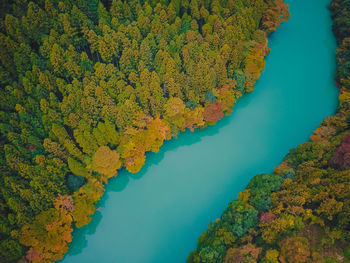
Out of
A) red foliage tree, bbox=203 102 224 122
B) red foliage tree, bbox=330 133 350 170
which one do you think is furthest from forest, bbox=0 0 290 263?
red foliage tree, bbox=330 133 350 170

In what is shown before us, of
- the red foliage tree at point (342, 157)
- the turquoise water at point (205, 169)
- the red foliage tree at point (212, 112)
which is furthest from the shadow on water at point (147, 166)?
the red foliage tree at point (342, 157)

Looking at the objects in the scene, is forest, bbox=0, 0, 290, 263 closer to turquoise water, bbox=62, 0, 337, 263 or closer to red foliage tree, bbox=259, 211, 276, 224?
turquoise water, bbox=62, 0, 337, 263

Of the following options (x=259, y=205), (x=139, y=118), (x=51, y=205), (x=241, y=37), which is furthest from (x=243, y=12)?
(x=51, y=205)

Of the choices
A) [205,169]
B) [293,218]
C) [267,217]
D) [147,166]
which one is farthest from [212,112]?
[293,218]

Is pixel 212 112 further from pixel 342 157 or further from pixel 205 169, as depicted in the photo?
pixel 342 157

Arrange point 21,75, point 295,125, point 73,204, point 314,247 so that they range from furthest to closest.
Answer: point 295,125, point 21,75, point 73,204, point 314,247

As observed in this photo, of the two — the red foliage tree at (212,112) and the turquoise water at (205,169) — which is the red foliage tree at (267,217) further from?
the red foliage tree at (212,112)

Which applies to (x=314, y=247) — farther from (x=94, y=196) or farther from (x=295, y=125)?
(x=94, y=196)
